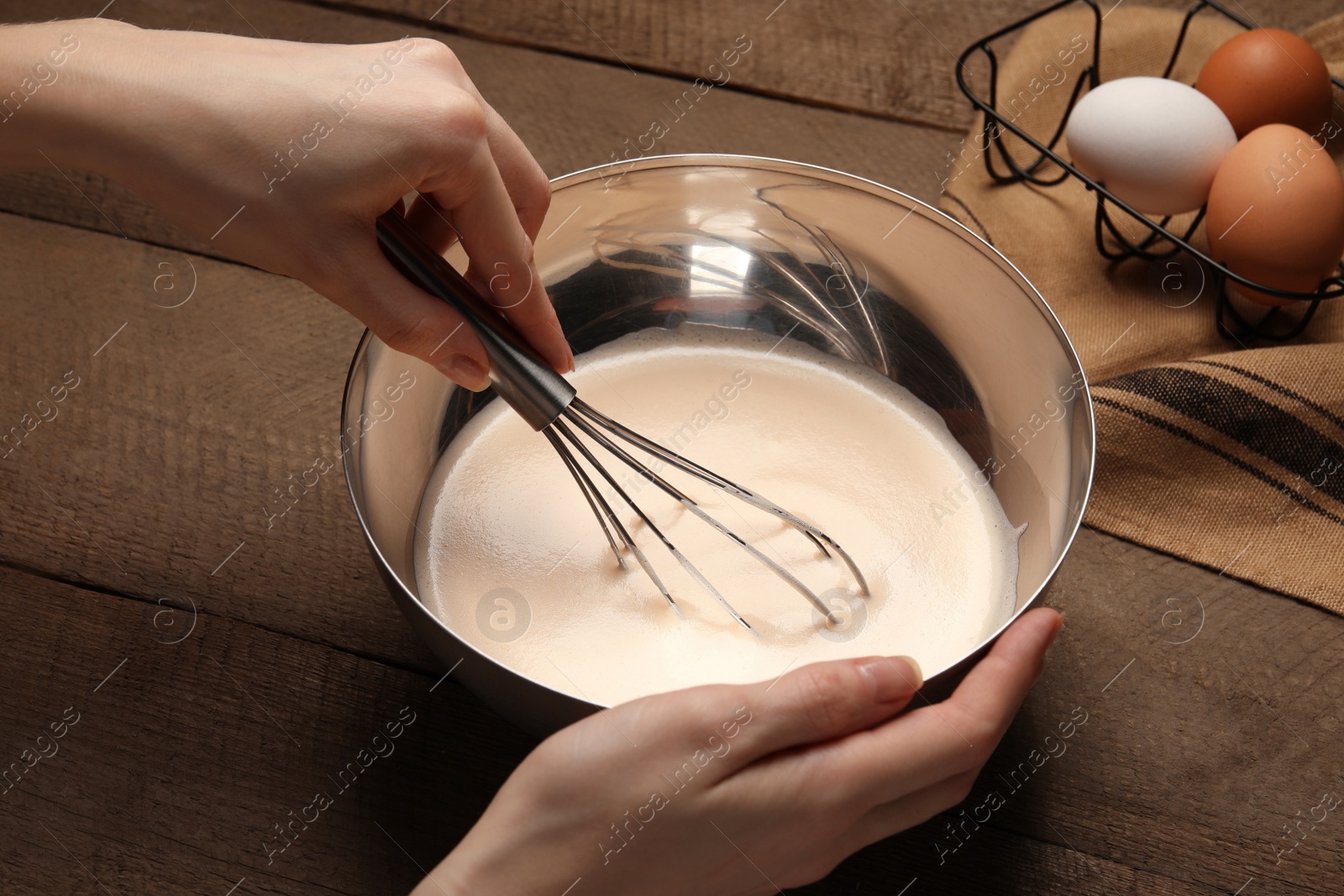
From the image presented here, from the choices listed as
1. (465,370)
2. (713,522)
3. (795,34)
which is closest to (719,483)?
(713,522)

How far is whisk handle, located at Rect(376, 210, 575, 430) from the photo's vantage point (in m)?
0.51

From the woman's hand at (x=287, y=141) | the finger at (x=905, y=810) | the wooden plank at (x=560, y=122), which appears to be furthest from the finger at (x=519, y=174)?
the finger at (x=905, y=810)

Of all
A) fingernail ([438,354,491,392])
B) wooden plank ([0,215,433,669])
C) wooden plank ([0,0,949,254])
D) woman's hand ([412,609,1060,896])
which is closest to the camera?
woman's hand ([412,609,1060,896])

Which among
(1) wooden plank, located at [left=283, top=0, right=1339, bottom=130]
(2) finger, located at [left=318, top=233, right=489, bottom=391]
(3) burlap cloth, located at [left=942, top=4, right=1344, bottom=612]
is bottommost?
(3) burlap cloth, located at [left=942, top=4, right=1344, bottom=612]

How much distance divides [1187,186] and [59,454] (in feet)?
2.45

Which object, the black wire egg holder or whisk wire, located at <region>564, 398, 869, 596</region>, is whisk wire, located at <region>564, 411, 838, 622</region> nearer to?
whisk wire, located at <region>564, 398, 869, 596</region>

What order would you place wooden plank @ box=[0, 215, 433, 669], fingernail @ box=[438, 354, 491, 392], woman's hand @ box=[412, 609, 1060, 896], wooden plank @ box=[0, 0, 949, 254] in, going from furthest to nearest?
wooden plank @ box=[0, 0, 949, 254], wooden plank @ box=[0, 215, 433, 669], fingernail @ box=[438, 354, 491, 392], woman's hand @ box=[412, 609, 1060, 896]

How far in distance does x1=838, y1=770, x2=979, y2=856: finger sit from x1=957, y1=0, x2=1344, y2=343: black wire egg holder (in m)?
0.38

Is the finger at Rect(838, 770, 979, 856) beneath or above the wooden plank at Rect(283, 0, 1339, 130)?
beneath

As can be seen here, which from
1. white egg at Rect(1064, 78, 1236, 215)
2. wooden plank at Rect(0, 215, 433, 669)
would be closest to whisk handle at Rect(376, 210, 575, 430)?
wooden plank at Rect(0, 215, 433, 669)

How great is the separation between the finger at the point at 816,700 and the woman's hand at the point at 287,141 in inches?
8.8

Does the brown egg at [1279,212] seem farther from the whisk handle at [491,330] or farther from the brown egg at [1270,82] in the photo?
the whisk handle at [491,330]

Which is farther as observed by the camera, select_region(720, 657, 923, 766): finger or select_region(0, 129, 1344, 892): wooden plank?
select_region(0, 129, 1344, 892): wooden plank

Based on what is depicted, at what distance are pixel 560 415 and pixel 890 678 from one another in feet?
0.74
